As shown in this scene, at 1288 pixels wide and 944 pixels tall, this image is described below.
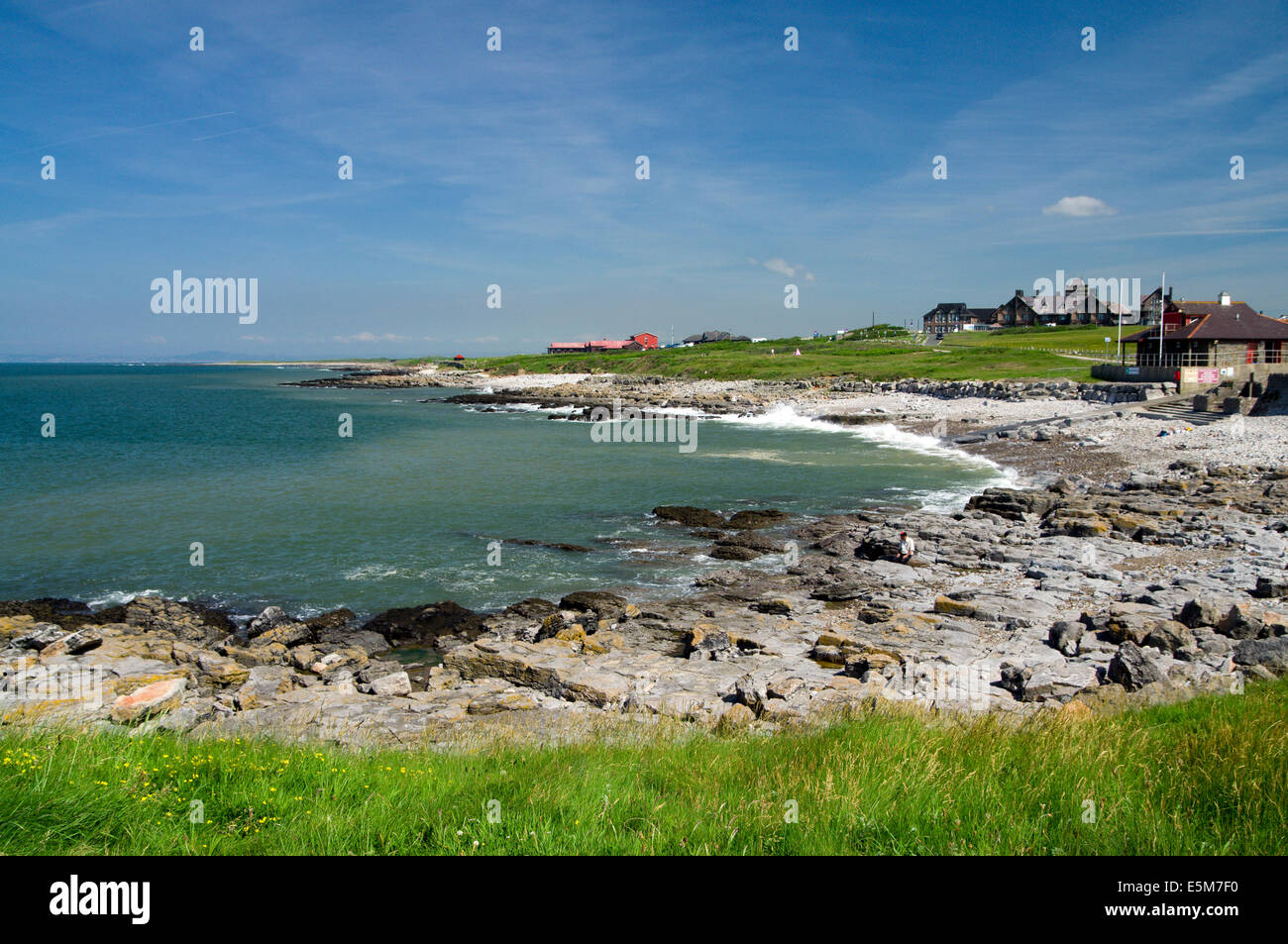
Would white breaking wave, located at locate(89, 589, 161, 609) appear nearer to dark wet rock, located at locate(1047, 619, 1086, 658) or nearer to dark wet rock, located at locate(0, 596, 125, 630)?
dark wet rock, located at locate(0, 596, 125, 630)

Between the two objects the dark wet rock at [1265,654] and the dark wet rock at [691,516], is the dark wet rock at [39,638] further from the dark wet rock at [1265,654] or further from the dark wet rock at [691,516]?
the dark wet rock at [1265,654]

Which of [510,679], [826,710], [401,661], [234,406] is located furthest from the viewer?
[234,406]

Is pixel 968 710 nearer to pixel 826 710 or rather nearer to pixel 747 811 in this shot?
pixel 826 710

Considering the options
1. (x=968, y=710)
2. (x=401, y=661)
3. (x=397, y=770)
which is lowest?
(x=401, y=661)

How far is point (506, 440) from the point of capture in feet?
186

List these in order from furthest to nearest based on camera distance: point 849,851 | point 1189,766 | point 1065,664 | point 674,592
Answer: point 674,592 → point 1065,664 → point 1189,766 → point 849,851

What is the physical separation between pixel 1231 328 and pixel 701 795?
194 ft

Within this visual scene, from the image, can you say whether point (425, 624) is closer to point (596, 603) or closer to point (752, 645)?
point (596, 603)

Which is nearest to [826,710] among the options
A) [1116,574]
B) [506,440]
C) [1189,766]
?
[1189,766]

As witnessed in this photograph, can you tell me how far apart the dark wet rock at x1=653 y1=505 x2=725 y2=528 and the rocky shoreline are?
146 inches

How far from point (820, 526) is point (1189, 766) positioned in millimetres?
20114

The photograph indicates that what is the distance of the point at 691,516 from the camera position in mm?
28344

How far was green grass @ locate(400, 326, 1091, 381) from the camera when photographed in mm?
78312

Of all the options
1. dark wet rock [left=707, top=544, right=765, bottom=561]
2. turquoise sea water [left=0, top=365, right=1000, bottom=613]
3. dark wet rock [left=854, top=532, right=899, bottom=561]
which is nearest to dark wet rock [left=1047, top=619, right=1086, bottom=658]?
dark wet rock [left=854, top=532, right=899, bottom=561]
